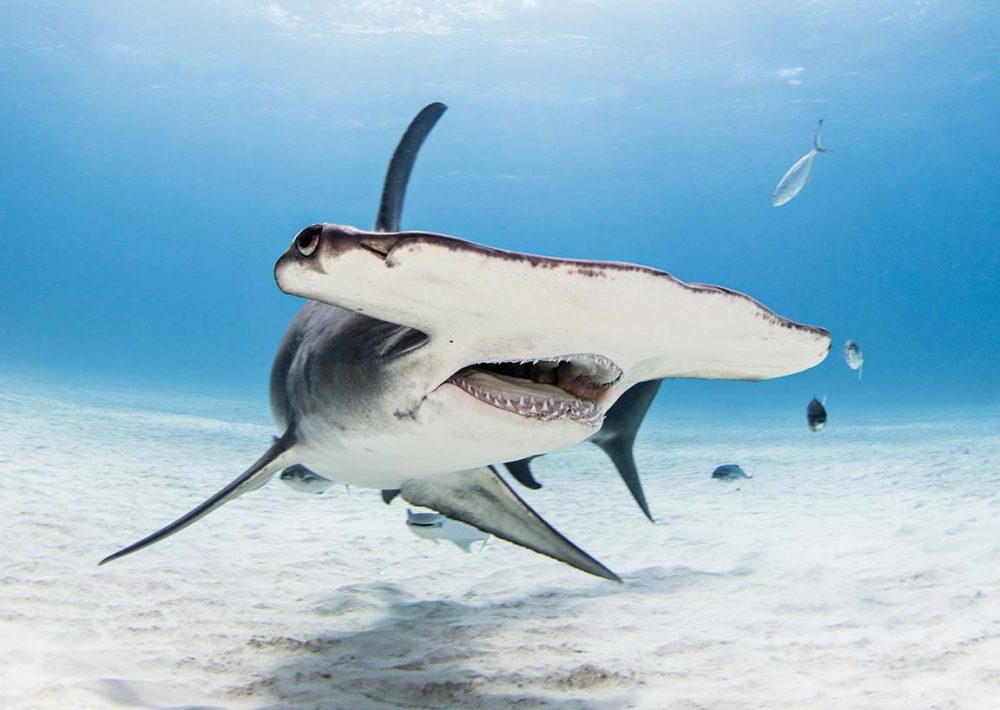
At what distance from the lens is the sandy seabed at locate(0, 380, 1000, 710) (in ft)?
8.32

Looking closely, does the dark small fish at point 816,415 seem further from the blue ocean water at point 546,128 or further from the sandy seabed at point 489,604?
the blue ocean water at point 546,128

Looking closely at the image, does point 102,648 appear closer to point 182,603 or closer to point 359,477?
point 182,603

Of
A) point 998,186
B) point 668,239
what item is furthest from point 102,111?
point 998,186

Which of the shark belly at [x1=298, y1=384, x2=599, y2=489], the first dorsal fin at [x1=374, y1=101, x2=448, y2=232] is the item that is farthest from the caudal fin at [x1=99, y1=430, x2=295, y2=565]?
the first dorsal fin at [x1=374, y1=101, x2=448, y2=232]

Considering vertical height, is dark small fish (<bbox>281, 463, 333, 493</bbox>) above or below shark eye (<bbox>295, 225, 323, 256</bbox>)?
below

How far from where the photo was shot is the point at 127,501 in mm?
6527

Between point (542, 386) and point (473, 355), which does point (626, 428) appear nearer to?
point (542, 386)

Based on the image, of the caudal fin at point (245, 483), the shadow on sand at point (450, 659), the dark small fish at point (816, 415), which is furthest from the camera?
the dark small fish at point (816, 415)

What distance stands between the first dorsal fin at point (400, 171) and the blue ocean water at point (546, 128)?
93.6 feet

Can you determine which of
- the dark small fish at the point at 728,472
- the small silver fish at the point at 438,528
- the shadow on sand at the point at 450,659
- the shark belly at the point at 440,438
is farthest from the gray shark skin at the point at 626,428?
the dark small fish at the point at 728,472

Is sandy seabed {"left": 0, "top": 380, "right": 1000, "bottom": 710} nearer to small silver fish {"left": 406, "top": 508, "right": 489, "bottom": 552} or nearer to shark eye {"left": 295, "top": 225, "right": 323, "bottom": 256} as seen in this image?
small silver fish {"left": 406, "top": 508, "right": 489, "bottom": 552}

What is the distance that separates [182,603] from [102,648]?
2.76 ft

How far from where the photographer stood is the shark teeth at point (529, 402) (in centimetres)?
210

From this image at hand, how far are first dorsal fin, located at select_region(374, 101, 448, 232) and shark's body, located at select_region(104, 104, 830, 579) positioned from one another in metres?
0.87
